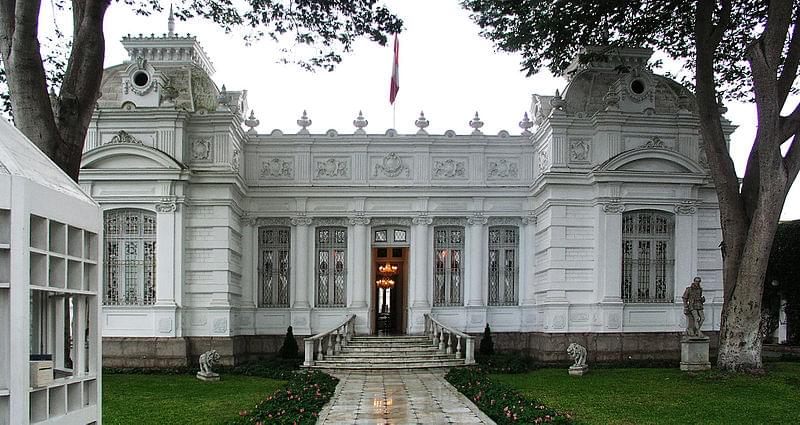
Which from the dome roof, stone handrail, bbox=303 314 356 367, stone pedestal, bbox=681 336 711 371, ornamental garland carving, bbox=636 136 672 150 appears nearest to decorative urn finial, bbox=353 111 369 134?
stone handrail, bbox=303 314 356 367

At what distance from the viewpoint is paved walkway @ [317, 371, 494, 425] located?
13.2 metres

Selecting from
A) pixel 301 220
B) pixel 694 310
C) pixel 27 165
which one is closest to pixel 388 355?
pixel 301 220

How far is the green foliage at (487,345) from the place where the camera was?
2217cm

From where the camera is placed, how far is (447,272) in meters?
23.8

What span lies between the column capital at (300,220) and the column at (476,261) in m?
4.36

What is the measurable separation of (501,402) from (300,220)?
10812mm

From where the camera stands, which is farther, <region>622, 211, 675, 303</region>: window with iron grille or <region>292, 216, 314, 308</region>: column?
<region>292, 216, 314, 308</region>: column

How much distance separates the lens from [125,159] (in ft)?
68.3

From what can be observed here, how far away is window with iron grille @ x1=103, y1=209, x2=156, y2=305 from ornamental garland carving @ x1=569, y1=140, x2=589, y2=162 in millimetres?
10416

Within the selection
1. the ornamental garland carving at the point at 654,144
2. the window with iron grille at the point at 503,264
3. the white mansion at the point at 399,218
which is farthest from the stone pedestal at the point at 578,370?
the ornamental garland carving at the point at 654,144

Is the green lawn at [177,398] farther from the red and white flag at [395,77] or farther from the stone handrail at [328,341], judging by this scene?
the red and white flag at [395,77]

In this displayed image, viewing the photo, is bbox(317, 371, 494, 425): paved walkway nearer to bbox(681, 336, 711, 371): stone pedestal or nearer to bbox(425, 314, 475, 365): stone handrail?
bbox(425, 314, 475, 365): stone handrail

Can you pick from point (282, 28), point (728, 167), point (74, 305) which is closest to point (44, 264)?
point (74, 305)

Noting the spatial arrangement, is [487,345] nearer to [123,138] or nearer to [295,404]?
[295,404]
